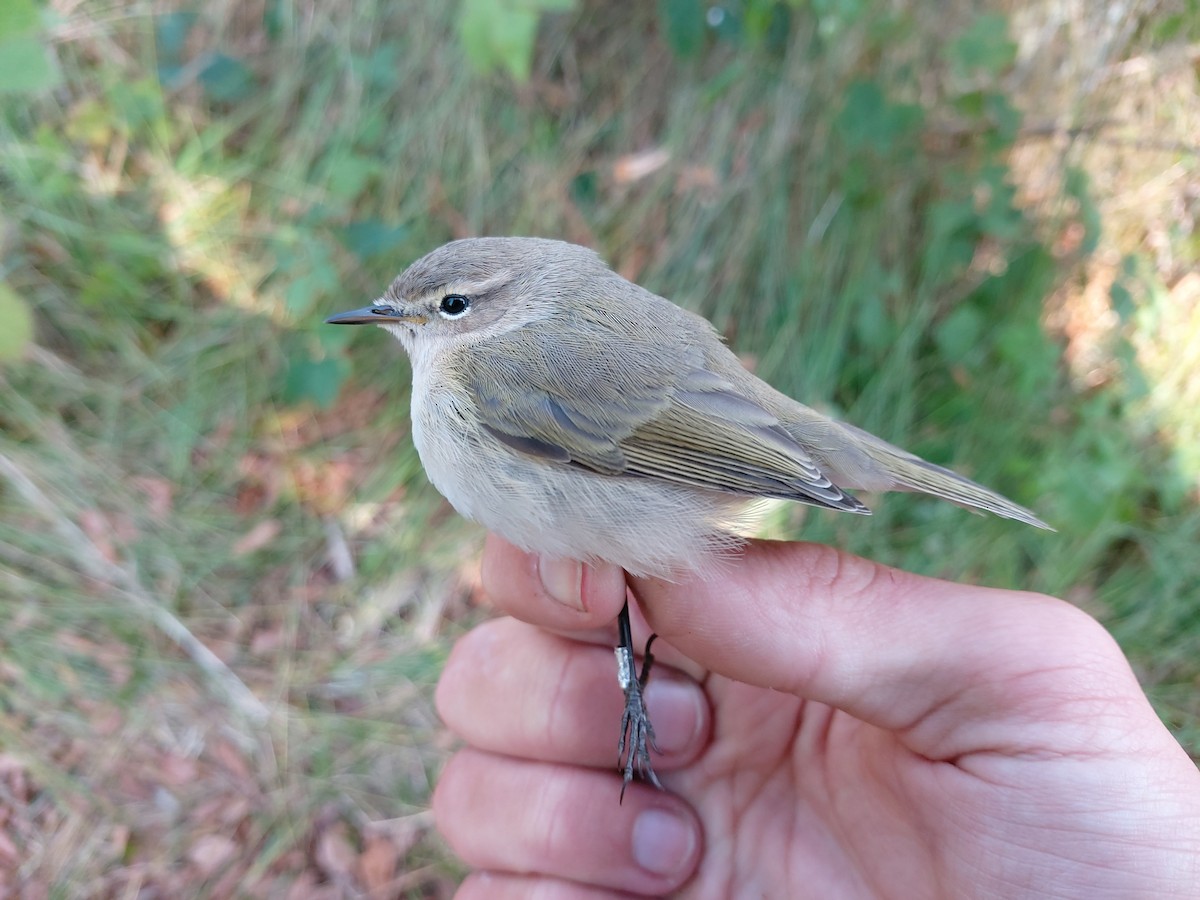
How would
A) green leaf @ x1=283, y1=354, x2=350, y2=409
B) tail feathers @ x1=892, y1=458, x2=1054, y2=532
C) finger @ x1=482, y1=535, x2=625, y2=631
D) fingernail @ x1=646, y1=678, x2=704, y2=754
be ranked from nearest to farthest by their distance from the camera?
tail feathers @ x1=892, y1=458, x2=1054, y2=532, finger @ x1=482, y1=535, x2=625, y2=631, fingernail @ x1=646, y1=678, x2=704, y2=754, green leaf @ x1=283, y1=354, x2=350, y2=409

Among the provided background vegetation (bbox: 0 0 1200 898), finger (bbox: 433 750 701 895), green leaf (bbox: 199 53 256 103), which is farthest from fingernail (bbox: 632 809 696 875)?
green leaf (bbox: 199 53 256 103)

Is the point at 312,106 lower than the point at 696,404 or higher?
higher

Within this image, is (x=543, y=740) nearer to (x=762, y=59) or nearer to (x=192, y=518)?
(x=192, y=518)

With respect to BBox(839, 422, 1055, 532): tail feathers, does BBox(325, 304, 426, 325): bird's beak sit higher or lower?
higher

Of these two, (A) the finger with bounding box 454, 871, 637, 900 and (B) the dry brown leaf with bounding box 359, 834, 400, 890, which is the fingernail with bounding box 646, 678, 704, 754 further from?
(B) the dry brown leaf with bounding box 359, 834, 400, 890

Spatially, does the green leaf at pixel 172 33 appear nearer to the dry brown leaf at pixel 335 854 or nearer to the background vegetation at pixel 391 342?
the background vegetation at pixel 391 342

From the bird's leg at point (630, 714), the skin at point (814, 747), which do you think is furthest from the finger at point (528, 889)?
the bird's leg at point (630, 714)

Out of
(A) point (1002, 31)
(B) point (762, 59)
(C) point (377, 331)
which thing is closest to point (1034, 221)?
(A) point (1002, 31)
